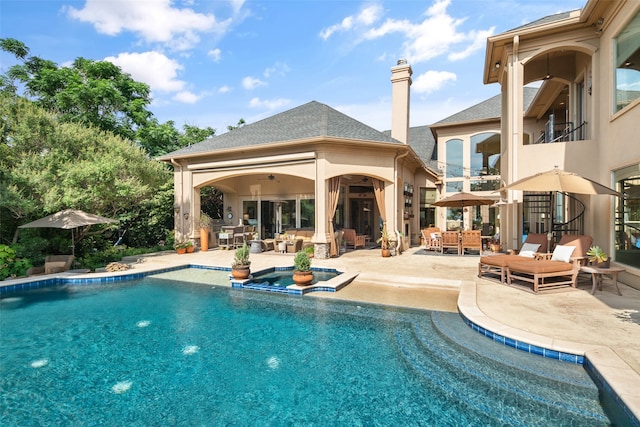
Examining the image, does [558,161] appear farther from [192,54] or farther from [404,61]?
[192,54]

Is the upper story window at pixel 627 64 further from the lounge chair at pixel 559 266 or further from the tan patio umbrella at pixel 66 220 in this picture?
the tan patio umbrella at pixel 66 220

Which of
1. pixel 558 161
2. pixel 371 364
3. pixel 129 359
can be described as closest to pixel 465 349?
pixel 371 364

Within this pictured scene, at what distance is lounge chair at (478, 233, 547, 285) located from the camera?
7.38 metres

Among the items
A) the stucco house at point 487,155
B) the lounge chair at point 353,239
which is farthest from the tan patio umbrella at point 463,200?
the lounge chair at point 353,239

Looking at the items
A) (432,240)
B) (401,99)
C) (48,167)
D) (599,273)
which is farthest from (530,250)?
(48,167)

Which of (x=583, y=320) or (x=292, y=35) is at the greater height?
(x=292, y=35)

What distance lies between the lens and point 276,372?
404 cm

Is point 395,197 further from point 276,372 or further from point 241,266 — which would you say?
point 276,372

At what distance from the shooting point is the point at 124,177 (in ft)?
40.0

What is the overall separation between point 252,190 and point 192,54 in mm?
7254

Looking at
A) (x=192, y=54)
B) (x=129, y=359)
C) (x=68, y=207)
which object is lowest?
(x=129, y=359)

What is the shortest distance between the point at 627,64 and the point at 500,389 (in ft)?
25.4

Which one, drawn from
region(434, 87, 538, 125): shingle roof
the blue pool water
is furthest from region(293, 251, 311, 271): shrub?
region(434, 87, 538, 125): shingle roof

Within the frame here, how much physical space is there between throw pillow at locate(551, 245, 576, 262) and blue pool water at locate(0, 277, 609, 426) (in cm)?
359
